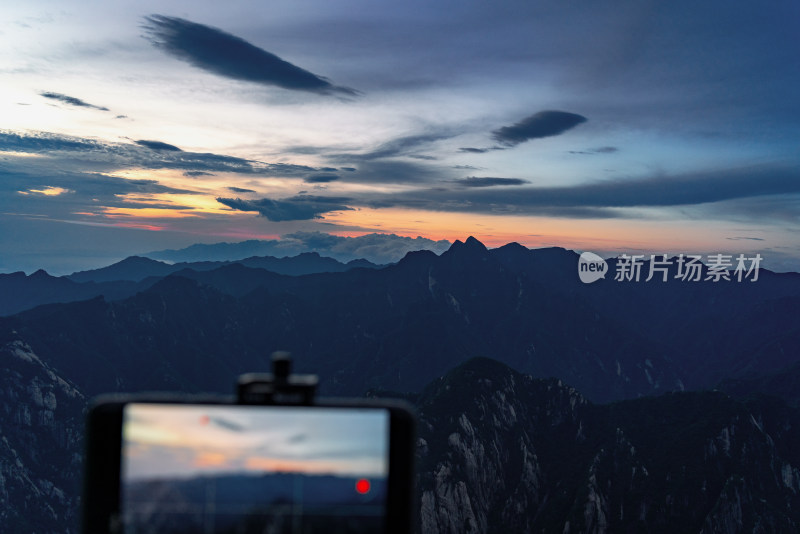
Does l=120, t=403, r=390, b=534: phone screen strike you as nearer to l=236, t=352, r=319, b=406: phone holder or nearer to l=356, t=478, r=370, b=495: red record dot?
l=356, t=478, r=370, b=495: red record dot

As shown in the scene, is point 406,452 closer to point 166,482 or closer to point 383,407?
point 383,407

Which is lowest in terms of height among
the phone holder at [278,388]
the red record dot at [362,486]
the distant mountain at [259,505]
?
the distant mountain at [259,505]

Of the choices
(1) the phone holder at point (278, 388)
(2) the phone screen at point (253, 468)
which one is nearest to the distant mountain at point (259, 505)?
(2) the phone screen at point (253, 468)

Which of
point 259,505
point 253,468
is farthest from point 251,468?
point 259,505

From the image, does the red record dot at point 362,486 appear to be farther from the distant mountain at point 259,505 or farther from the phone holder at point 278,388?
the phone holder at point 278,388

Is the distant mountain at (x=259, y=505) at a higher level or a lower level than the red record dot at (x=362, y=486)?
lower

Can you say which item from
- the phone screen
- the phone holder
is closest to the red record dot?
the phone screen
